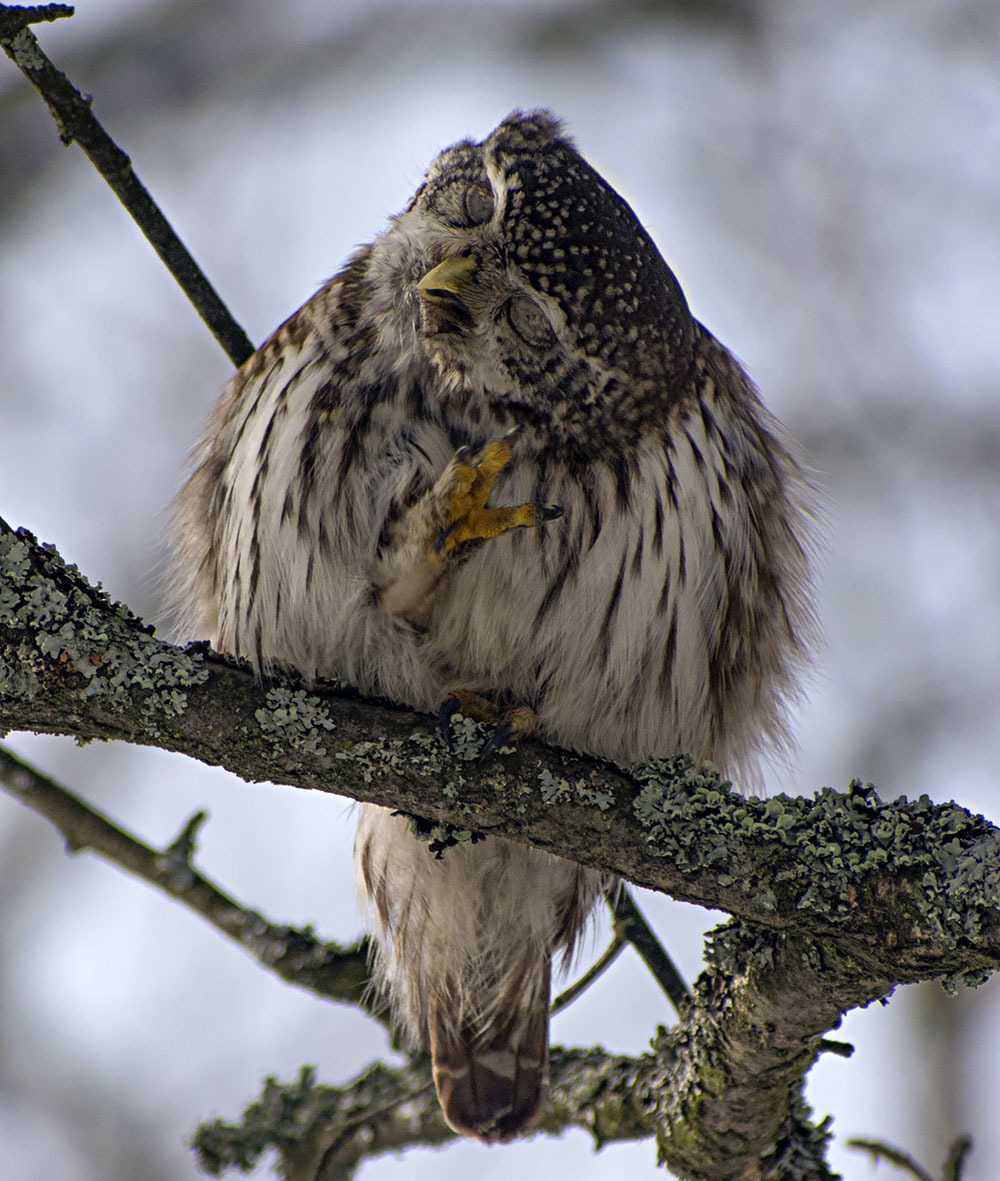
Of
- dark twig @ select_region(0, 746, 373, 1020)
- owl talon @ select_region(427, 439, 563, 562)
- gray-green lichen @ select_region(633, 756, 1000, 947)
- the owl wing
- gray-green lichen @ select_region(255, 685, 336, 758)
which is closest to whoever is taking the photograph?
gray-green lichen @ select_region(633, 756, 1000, 947)

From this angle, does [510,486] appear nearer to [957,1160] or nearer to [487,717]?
[487,717]

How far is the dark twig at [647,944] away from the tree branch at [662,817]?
2.43 feet

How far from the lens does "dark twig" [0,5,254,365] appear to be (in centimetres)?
263

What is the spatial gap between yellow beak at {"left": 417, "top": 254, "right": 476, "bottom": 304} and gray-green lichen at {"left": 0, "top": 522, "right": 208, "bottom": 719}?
36.9 inches

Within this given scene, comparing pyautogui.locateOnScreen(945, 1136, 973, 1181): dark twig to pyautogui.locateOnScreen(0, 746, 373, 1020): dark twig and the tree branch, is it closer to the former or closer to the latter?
the tree branch

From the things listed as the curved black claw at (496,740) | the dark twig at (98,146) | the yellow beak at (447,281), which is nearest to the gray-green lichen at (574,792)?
the curved black claw at (496,740)

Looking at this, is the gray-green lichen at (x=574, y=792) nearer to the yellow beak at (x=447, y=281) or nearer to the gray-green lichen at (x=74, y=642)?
the gray-green lichen at (x=74, y=642)

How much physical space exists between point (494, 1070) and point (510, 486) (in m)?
1.71

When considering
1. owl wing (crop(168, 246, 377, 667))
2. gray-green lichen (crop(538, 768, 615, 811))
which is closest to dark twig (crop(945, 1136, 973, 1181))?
gray-green lichen (crop(538, 768, 615, 811))

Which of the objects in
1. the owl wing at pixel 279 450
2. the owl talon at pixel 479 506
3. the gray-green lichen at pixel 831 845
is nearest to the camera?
the gray-green lichen at pixel 831 845

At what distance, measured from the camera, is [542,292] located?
2844mm

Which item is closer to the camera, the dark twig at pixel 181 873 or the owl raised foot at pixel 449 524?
the owl raised foot at pixel 449 524

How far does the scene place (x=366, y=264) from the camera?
131 inches

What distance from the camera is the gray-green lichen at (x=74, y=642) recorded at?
2264 millimetres
